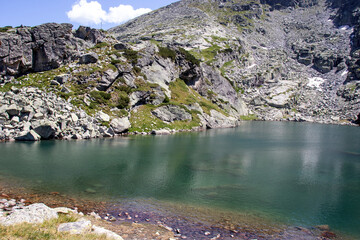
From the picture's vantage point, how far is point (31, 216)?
1525cm

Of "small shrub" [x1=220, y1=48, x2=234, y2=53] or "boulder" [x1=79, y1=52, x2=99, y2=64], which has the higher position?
"small shrub" [x1=220, y1=48, x2=234, y2=53]

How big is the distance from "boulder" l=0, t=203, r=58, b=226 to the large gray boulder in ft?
202

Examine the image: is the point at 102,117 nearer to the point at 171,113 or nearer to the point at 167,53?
the point at 171,113

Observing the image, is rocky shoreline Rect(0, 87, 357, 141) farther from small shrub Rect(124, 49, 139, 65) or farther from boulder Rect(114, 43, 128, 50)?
boulder Rect(114, 43, 128, 50)

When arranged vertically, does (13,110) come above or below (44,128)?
above

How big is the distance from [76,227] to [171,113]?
67.2 meters

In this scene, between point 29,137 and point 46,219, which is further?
point 29,137

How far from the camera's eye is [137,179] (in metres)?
31.1

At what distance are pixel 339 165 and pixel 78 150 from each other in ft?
143

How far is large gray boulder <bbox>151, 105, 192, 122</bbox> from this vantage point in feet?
257

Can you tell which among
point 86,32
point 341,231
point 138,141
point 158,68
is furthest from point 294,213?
Result: point 86,32

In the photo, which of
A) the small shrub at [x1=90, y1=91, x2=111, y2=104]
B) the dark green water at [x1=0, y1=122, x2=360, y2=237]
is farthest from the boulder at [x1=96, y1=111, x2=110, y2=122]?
the dark green water at [x1=0, y1=122, x2=360, y2=237]

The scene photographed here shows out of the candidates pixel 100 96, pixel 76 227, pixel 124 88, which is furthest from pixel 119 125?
pixel 76 227

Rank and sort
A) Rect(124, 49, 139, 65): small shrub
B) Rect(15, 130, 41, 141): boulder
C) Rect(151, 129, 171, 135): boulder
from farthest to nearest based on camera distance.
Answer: Rect(124, 49, 139, 65): small shrub < Rect(151, 129, 171, 135): boulder < Rect(15, 130, 41, 141): boulder
